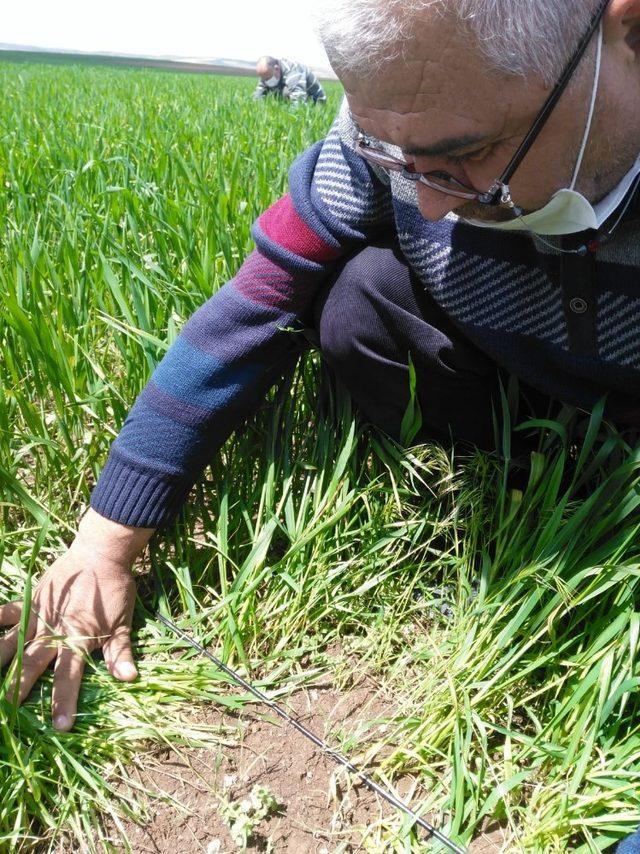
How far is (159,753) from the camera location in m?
1.29

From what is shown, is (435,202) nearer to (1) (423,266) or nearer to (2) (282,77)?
(1) (423,266)

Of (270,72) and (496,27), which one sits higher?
(496,27)

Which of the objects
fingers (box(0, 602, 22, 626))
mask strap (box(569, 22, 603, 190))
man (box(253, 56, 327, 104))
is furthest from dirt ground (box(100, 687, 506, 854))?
man (box(253, 56, 327, 104))

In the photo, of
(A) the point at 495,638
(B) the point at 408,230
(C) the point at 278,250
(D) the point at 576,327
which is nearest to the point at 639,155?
(D) the point at 576,327

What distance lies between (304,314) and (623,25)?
28.9 inches

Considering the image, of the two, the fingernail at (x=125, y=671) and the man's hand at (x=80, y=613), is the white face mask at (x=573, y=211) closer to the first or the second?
the man's hand at (x=80, y=613)

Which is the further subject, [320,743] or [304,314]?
[304,314]

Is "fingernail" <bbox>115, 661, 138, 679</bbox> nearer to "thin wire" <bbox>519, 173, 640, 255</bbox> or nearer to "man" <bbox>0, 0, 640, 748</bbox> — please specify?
"man" <bbox>0, 0, 640, 748</bbox>

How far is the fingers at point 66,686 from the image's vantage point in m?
1.26

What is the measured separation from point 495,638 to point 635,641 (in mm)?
219

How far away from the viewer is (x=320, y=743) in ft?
4.30

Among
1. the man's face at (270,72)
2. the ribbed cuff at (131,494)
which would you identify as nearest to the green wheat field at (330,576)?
the ribbed cuff at (131,494)

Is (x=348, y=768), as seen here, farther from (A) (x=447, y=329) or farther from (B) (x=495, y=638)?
(A) (x=447, y=329)

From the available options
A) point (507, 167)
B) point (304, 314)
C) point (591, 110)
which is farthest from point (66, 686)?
point (591, 110)
